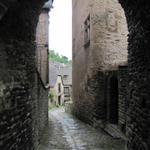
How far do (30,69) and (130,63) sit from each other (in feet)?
7.01

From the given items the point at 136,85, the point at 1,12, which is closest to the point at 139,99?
the point at 136,85

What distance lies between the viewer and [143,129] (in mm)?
5660

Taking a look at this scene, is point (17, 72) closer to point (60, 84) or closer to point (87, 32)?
point (87, 32)

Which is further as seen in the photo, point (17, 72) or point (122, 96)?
point (122, 96)

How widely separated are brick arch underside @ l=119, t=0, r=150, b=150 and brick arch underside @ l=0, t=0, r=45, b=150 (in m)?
1.98

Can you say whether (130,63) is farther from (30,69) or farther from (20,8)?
(20,8)

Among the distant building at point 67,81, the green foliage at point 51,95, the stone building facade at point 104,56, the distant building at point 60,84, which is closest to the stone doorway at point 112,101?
the stone building facade at point 104,56

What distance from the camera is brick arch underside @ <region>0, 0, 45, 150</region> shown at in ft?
15.8

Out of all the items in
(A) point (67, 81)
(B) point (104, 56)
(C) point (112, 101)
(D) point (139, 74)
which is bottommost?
(C) point (112, 101)

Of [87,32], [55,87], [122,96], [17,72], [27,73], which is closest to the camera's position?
[17,72]

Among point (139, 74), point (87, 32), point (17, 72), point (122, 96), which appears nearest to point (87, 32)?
point (87, 32)

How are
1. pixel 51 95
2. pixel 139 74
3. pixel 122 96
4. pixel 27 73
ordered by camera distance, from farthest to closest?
pixel 51 95, pixel 122 96, pixel 27 73, pixel 139 74

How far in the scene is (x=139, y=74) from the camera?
6000mm

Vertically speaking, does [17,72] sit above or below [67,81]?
above
